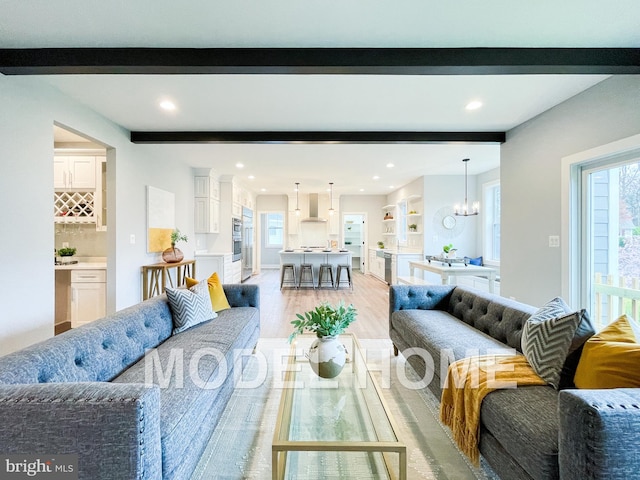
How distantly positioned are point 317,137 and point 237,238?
4040 millimetres

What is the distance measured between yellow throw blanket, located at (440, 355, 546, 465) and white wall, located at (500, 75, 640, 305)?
7.16ft

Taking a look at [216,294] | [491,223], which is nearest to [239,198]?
[216,294]

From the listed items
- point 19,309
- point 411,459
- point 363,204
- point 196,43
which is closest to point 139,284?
point 19,309

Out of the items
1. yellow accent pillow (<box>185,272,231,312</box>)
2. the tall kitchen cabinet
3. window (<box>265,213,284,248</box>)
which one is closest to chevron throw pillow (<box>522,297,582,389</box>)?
yellow accent pillow (<box>185,272,231,312</box>)

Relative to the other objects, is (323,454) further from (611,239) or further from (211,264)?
(211,264)

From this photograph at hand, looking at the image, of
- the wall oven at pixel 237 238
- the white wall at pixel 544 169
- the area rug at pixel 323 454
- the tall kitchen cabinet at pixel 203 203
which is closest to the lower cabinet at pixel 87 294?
the tall kitchen cabinet at pixel 203 203

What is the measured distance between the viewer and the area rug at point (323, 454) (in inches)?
61.0

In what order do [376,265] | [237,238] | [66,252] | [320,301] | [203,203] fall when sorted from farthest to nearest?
[376,265], [237,238], [203,203], [320,301], [66,252]

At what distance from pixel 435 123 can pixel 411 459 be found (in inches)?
138

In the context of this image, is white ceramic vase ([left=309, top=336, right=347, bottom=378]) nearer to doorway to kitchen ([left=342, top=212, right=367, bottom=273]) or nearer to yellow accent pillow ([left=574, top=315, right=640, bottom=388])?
yellow accent pillow ([left=574, top=315, right=640, bottom=388])

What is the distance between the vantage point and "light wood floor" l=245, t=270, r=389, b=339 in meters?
3.96

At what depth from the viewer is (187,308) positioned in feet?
8.16

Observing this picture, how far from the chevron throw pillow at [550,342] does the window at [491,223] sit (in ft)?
16.7

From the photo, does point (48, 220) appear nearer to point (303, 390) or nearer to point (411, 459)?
point (303, 390)
